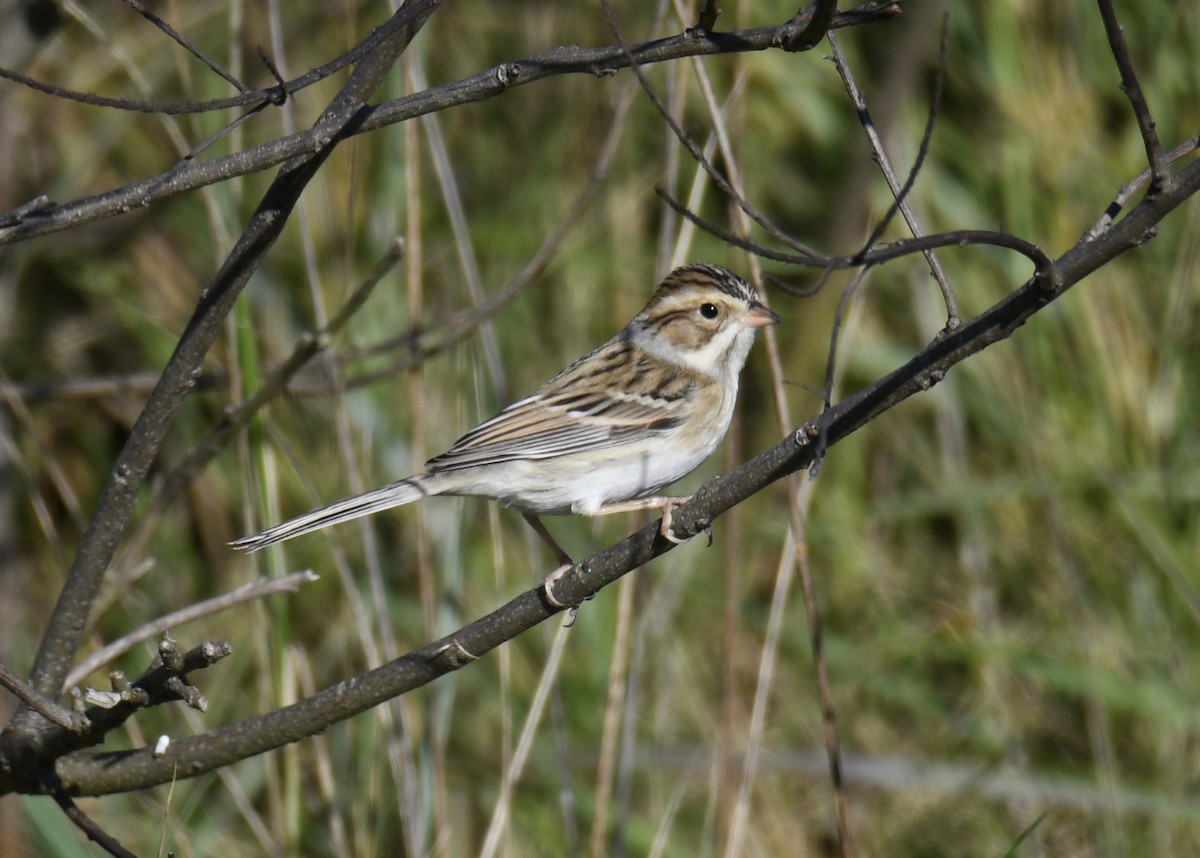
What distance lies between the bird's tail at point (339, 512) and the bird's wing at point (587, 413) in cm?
23

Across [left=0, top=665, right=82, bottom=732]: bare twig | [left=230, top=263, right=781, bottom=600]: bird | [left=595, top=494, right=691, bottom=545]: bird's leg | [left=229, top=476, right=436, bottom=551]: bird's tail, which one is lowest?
[left=0, top=665, right=82, bottom=732]: bare twig

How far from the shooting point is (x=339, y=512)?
3084mm

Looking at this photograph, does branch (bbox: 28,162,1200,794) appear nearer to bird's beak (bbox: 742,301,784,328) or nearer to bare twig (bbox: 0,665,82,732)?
bare twig (bbox: 0,665,82,732)

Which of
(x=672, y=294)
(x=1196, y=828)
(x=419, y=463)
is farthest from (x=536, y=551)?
(x=1196, y=828)

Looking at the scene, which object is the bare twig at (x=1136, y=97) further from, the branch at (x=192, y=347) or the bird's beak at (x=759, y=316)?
the bird's beak at (x=759, y=316)

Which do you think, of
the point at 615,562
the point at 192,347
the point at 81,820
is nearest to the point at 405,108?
the point at 192,347

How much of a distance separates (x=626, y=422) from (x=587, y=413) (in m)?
0.13

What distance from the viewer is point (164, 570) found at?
513cm

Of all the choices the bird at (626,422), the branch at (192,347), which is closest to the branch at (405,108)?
the branch at (192,347)

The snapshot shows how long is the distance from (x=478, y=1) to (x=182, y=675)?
4.30m

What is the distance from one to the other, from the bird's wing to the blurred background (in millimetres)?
153

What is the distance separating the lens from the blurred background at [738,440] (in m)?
4.47

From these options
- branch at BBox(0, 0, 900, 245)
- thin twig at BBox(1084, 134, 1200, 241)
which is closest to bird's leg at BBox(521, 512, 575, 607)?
branch at BBox(0, 0, 900, 245)

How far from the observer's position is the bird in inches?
140
